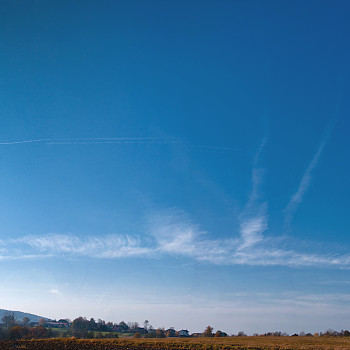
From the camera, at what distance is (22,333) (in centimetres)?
9606

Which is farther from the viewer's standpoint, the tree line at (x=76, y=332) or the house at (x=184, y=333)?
the house at (x=184, y=333)

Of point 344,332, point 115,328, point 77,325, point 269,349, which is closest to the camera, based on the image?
point 269,349

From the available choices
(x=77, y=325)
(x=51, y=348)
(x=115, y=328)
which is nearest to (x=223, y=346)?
(x=51, y=348)

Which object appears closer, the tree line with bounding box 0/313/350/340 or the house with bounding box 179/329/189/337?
the tree line with bounding box 0/313/350/340

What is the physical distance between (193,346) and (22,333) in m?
64.7

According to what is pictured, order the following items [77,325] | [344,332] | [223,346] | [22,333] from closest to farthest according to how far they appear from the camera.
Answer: [223,346] < [22,333] < [344,332] < [77,325]

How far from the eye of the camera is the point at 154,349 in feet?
170

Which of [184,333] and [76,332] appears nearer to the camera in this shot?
[76,332]

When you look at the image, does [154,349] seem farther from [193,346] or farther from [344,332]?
[344,332]

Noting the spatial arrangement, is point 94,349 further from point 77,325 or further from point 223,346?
point 77,325

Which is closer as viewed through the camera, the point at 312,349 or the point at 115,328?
the point at 312,349

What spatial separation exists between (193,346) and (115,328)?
507 feet

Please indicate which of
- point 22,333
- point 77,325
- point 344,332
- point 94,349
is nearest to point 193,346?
point 94,349

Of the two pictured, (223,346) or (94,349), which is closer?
(94,349)
